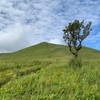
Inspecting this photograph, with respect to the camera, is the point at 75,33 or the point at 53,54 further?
the point at 53,54

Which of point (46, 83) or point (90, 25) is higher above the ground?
point (90, 25)

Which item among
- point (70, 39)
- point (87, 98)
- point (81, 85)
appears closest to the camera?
point (87, 98)

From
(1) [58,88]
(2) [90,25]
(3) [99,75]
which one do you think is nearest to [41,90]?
(1) [58,88]

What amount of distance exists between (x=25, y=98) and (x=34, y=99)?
0.58 metres

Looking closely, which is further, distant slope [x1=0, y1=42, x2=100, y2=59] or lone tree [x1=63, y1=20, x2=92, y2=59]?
distant slope [x1=0, y1=42, x2=100, y2=59]

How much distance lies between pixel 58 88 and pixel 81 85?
4.86ft

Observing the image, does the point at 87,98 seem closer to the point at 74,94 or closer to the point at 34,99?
the point at 74,94

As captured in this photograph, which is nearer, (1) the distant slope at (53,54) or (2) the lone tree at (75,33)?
(2) the lone tree at (75,33)

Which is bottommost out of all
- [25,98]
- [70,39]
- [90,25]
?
[25,98]

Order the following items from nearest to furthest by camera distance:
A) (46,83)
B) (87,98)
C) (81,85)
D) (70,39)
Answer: (87,98), (81,85), (46,83), (70,39)

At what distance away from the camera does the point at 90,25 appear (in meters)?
42.3

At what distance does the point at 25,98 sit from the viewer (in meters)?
8.88

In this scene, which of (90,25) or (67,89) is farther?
(90,25)

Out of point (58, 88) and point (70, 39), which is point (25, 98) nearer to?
point (58, 88)
